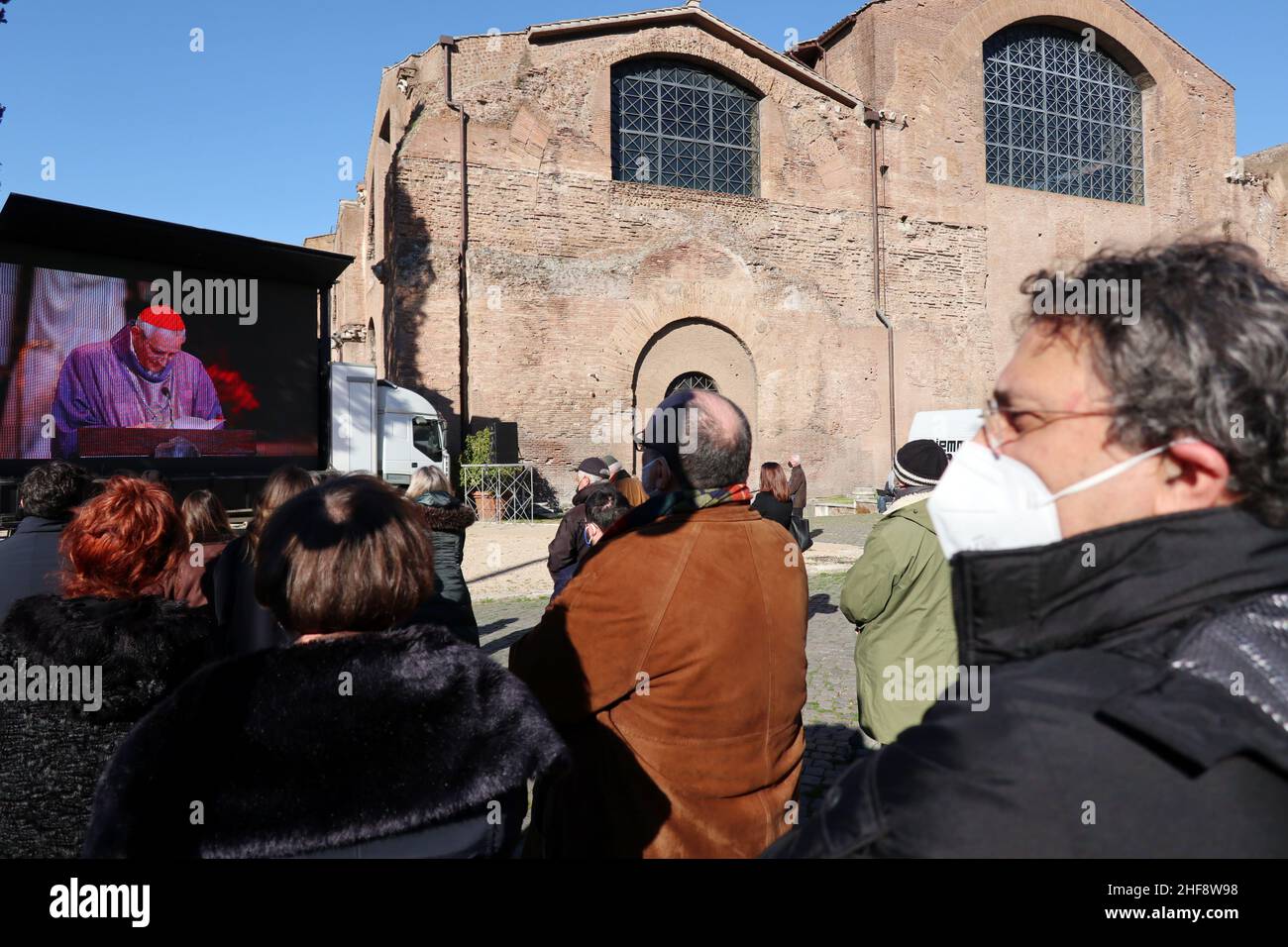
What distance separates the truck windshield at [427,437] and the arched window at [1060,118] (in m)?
16.6

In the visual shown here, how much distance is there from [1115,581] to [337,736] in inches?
48.0

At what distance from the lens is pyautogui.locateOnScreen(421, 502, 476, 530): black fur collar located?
12.0ft

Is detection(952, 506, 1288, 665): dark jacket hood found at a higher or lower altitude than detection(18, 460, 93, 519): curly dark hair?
lower

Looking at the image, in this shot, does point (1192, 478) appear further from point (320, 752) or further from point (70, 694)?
point (70, 694)

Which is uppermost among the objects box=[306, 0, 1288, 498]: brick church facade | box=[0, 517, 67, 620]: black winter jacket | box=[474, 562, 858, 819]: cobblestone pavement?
box=[306, 0, 1288, 498]: brick church facade

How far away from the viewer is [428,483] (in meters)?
3.90

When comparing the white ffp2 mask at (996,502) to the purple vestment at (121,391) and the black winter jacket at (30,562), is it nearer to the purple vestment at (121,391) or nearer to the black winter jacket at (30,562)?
the black winter jacket at (30,562)

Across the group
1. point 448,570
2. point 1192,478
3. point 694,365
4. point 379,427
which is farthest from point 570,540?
point 694,365

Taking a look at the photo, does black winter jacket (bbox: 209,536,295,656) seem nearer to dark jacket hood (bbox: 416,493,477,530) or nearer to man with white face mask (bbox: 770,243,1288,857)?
dark jacket hood (bbox: 416,493,477,530)

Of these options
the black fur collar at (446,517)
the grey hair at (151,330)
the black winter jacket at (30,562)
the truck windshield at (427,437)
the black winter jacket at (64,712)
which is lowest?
the black winter jacket at (64,712)

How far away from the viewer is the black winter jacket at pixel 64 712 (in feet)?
7.14

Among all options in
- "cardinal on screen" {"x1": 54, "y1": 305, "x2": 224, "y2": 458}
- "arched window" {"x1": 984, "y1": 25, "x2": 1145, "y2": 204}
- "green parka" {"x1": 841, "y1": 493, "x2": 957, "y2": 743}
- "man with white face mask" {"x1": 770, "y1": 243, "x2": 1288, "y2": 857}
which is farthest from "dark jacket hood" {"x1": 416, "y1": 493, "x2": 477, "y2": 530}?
"arched window" {"x1": 984, "y1": 25, "x2": 1145, "y2": 204}

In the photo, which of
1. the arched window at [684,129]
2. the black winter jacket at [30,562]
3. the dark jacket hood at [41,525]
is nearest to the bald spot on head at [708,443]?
the black winter jacket at [30,562]

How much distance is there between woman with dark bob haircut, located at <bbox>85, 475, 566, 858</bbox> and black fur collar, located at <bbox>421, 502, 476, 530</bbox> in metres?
1.98
